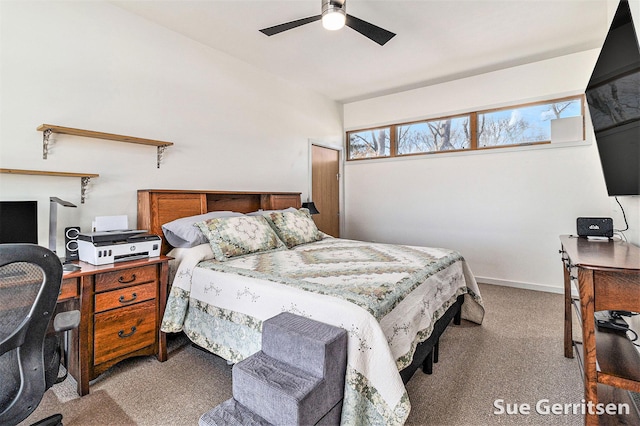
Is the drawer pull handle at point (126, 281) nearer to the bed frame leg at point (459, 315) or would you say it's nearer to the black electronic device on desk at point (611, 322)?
the bed frame leg at point (459, 315)

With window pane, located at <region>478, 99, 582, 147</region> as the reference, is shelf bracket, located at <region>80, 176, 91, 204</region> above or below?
below

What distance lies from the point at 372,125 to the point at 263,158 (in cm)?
212

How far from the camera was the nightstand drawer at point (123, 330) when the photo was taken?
1907mm

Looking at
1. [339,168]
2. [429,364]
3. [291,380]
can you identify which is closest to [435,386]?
[429,364]

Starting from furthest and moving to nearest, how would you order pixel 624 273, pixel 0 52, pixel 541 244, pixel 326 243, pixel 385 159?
pixel 385 159 < pixel 541 244 < pixel 326 243 < pixel 0 52 < pixel 624 273

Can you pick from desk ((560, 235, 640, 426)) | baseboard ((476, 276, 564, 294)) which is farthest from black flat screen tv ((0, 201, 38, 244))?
baseboard ((476, 276, 564, 294))

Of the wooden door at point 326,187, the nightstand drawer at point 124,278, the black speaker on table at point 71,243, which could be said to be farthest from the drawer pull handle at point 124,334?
the wooden door at point 326,187

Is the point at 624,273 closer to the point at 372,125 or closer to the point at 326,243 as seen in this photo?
the point at 326,243

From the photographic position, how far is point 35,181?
6.98 feet

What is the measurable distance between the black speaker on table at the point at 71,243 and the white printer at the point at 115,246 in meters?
0.05

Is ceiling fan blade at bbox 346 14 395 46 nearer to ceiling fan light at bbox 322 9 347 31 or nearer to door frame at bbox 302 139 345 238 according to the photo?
ceiling fan light at bbox 322 9 347 31

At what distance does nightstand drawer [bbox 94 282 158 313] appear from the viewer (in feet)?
6.26

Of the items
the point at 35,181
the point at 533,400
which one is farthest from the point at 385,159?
the point at 35,181

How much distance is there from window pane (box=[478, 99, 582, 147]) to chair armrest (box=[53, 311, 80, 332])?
4560mm
